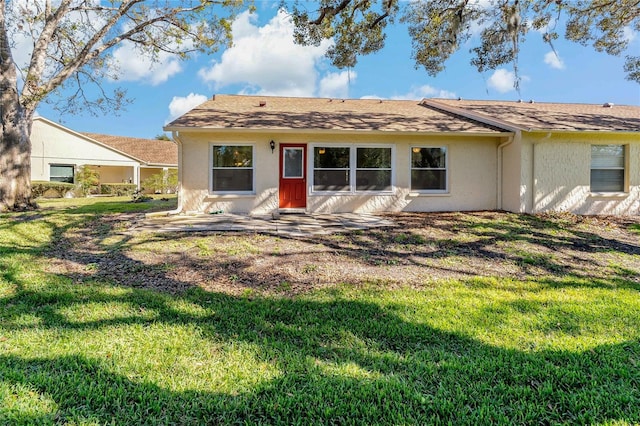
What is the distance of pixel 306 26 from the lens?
11.3m

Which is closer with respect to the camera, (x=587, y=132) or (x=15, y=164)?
(x=587, y=132)

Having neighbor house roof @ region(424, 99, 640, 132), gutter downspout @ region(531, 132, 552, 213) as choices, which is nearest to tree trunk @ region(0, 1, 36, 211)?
neighbor house roof @ region(424, 99, 640, 132)

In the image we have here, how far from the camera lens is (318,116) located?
11.6m

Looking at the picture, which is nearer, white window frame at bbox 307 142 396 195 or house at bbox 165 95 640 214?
house at bbox 165 95 640 214

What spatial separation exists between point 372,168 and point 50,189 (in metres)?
19.9

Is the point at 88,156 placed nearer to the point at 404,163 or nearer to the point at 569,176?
the point at 404,163

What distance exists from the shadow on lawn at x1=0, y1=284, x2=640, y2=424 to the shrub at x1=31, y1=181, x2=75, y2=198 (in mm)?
20687

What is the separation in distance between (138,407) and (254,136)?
29.0ft

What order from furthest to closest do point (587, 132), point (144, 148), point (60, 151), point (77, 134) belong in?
1. point (144, 148)
2. point (77, 134)
3. point (60, 151)
4. point (587, 132)

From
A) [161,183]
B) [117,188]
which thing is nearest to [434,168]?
[161,183]

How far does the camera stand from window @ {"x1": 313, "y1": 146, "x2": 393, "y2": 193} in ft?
35.5

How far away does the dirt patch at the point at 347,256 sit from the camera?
4992mm

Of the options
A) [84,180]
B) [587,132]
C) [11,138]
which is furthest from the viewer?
[84,180]

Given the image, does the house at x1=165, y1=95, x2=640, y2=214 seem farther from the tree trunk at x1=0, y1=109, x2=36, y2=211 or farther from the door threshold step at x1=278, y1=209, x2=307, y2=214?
the tree trunk at x1=0, y1=109, x2=36, y2=211
